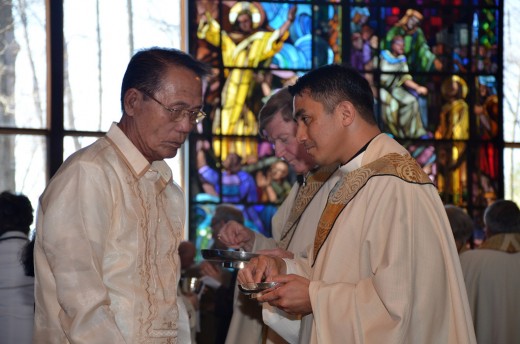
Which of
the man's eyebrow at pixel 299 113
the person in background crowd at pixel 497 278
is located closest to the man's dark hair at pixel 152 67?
the man's eyebrow at pixel 299 113

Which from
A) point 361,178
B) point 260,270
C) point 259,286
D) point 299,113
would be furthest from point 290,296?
point 299,113

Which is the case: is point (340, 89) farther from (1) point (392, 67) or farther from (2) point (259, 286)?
(1) point (392, 67)

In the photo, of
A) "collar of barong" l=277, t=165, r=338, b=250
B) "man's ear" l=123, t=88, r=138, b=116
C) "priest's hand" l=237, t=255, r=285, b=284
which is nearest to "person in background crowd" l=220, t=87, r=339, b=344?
"collar of barong" l=277, t=165, r=338, b=250

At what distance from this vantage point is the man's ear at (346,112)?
133 inches

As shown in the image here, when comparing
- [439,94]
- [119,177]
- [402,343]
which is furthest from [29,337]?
[439,94]

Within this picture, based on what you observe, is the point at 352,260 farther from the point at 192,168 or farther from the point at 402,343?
the point at 192,168

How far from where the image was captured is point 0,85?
8.29 metres

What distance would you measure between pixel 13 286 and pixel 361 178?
3.11 m

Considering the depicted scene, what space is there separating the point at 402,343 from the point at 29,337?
332 cm

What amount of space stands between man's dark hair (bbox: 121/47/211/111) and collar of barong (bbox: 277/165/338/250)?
1.21m

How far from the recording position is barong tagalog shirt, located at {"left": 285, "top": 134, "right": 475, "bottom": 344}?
3.05m

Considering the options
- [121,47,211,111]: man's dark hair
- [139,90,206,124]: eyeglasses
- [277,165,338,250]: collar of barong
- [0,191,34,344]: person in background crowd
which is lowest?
[0,191,34,344]: person in background crowd

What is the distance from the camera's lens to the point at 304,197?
453 cm

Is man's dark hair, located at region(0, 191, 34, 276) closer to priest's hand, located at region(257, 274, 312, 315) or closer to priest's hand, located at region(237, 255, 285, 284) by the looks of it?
priest's hand, located at region(237, 255, 285, 284)
